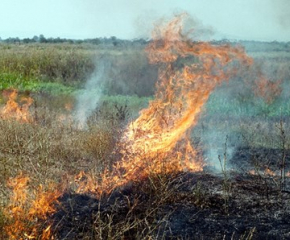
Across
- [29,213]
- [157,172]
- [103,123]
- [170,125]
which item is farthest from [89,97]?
[29,213]

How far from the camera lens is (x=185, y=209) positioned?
6250mm

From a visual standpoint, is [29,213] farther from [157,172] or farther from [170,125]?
[170,125]

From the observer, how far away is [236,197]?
6.62 meters

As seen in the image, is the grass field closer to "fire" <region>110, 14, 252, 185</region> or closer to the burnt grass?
the burnt grass

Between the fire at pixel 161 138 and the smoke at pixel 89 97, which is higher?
the fire at pixel 161 138

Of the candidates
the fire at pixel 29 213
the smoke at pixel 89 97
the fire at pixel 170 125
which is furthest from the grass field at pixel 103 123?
the fire at pixel 170 125

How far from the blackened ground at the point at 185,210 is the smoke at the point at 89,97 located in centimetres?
528

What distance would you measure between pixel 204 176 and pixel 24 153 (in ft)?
9.98

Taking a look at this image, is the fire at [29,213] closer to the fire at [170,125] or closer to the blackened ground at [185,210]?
the blackened ground at [185,210]

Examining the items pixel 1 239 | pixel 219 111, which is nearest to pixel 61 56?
pixel 219 111

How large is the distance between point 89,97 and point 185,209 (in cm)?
1200

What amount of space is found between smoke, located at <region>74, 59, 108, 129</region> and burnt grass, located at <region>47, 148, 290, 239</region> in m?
5.23

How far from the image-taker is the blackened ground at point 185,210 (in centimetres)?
557

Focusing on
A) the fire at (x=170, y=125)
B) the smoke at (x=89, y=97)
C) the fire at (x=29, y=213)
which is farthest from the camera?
the smoke at (x=89, y=97)
